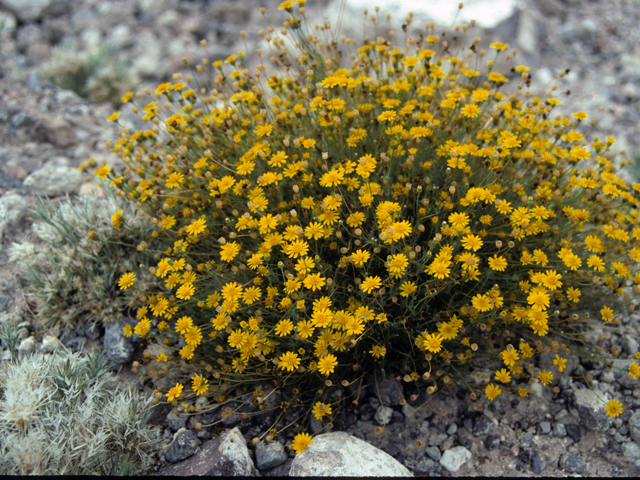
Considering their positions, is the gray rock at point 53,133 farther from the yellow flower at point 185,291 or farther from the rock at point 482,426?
the rock at point 482,426

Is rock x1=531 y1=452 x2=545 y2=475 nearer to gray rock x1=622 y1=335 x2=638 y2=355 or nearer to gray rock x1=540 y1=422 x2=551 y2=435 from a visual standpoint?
gray rock x1=540 y1=422 x2=551 y2=435

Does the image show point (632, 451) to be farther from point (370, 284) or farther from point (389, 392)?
point (370, 284)

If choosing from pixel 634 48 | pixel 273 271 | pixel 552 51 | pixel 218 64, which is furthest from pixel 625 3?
pixel 273 271

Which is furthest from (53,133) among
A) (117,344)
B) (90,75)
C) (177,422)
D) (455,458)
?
(455,458)

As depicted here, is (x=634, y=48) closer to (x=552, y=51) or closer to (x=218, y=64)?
(x=552, y=51)

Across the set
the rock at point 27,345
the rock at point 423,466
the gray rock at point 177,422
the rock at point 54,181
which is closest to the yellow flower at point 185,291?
the gray rock at point 177,422
